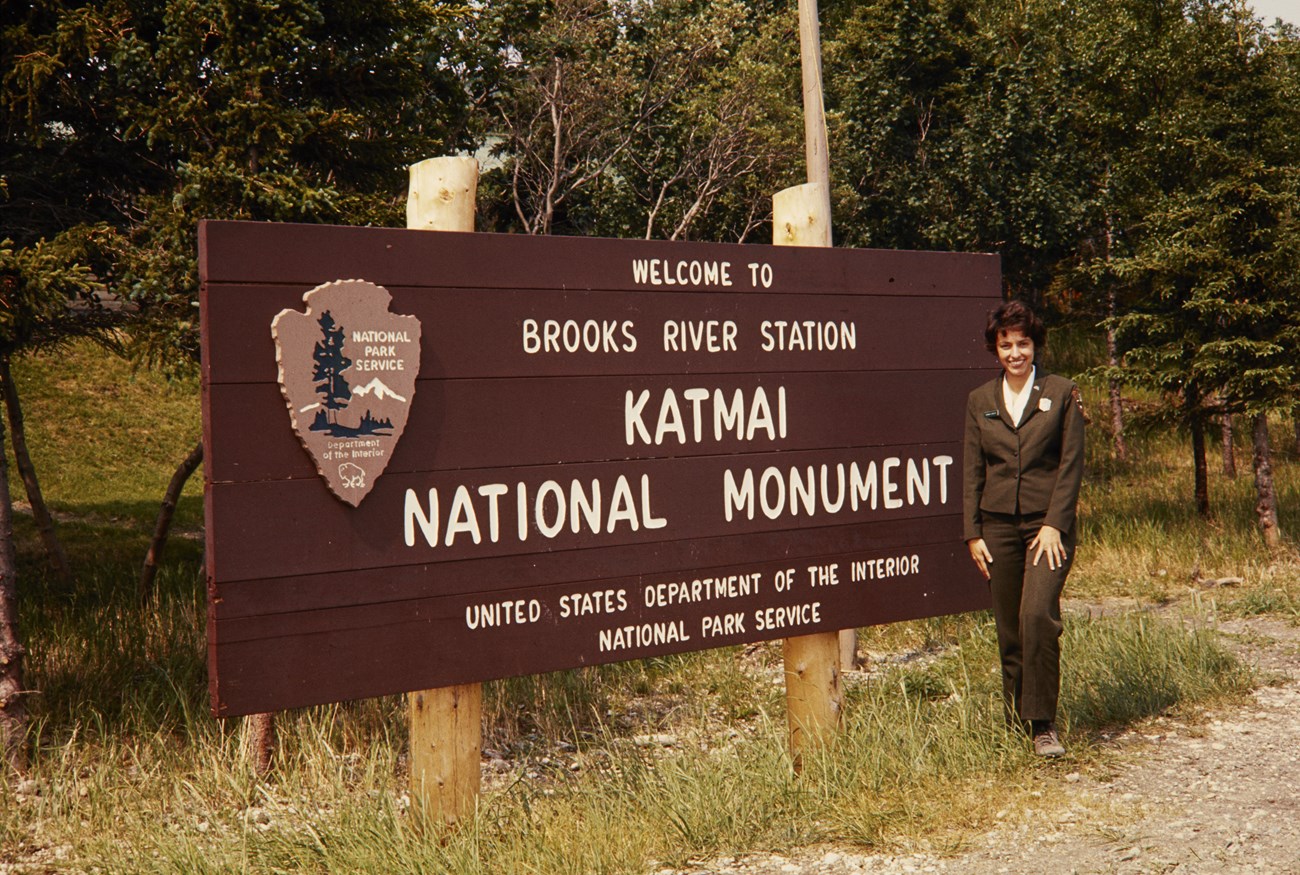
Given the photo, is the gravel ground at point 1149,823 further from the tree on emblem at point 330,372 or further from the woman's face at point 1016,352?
the tree on emblem at point 330,372

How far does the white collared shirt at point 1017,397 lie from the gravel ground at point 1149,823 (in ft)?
5.07

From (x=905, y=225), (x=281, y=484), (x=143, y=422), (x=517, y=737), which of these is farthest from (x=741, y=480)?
(x=143, y=422)

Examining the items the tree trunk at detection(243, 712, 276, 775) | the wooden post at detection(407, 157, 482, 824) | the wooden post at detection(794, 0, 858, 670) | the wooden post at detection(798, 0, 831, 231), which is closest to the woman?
the wooden post at detection(407, 157, 482, 824)

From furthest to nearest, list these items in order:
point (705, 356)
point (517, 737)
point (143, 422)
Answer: point (143, 422) < point (517, 737) < point (705, 356)

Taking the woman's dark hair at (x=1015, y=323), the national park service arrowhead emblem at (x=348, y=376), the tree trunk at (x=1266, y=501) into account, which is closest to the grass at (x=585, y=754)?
the national park service arrowhead emblem at (x=348, y=376)

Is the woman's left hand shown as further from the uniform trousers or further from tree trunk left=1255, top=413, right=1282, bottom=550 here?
tree trunk left=1255, top=413, right=1282, bottom=550

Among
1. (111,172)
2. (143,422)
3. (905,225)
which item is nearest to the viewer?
(111,172)

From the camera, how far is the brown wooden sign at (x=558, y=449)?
4.10 meters

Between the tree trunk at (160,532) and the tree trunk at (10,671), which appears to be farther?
the tree trunk at (160,532)

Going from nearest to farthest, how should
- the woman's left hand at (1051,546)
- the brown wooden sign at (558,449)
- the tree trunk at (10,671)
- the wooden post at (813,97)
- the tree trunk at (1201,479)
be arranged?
the brown wooden sign at (558,449) < the woman's left hand at (1051,546) < the tree trunk at (10,671) < the wooden post at (813,97) < the tree trunk at (1201,479)

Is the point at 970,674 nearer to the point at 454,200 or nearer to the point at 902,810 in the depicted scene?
the point at 902,810

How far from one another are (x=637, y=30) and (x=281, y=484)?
21.4 meters

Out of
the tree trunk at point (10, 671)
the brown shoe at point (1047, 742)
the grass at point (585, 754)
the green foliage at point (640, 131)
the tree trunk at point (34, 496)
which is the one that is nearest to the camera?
the grass at point (585, 754)

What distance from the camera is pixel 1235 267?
42.2 ft
